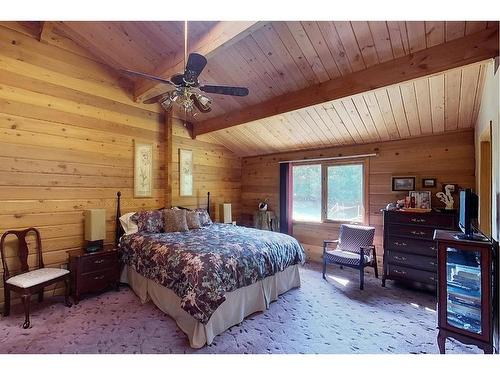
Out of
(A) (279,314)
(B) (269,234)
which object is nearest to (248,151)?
(B) (269,234)

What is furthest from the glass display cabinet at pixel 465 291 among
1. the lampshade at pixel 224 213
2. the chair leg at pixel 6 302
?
the chair leg at pixel 6 302

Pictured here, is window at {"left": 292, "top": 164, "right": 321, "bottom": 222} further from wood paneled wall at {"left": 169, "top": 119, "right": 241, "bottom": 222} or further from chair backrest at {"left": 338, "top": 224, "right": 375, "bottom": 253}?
wood paneled wall at {"left": 169, "top": 119, "right": 241, "bottom": 222}

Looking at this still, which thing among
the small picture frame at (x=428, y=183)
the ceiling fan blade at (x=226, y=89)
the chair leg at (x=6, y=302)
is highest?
the ceiling fan blade at (x=226, y=89)

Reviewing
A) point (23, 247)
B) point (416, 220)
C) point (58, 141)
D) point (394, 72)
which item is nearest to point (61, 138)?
point (58, 141)

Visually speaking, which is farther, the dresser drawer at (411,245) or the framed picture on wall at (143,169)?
the framed picture on wall at (143,169)

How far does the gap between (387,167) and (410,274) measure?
62.0 inches

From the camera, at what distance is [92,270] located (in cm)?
309

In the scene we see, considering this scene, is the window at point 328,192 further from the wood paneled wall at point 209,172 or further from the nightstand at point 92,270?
the nightstand at point 92,270

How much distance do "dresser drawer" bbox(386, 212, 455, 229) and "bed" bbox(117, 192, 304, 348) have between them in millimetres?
1366

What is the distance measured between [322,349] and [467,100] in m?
2.98

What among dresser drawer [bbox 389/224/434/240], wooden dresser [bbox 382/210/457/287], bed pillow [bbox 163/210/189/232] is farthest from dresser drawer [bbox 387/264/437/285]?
bed pillow [bbox 163/210/189/232]

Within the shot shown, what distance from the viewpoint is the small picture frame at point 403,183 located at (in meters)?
3.71

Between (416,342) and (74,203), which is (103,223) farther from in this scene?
(416,342)

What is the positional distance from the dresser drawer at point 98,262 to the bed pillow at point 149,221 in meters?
0.50
